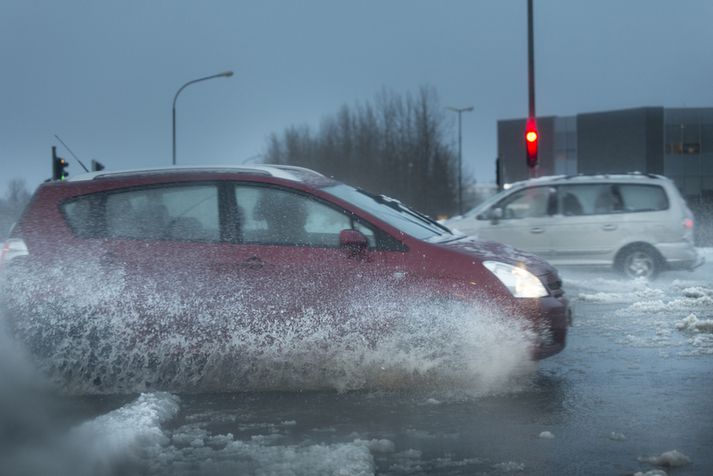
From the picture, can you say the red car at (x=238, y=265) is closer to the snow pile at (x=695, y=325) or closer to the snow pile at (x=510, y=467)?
the snow pile at (x=510, y=467)

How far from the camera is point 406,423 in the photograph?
18.1 feet

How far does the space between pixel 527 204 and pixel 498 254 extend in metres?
9.24

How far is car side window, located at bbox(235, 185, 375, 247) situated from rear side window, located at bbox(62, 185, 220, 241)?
0.75 feet

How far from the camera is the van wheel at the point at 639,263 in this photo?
14938 mm

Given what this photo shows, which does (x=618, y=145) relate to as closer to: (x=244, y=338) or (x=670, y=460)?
(x=244, y=338)

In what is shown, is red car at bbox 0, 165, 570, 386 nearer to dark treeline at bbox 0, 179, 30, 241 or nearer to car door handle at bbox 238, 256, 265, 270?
car door handle at bbox 238, 256, 265, 270

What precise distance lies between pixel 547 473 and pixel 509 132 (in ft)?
212

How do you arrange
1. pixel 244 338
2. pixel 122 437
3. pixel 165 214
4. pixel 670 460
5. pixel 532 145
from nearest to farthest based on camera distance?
pixel 670 460 → pixel 122 437 → pixel 244 338 → pixel 165 214 → pixel 532 145

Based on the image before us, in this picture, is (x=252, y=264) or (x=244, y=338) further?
(x=252, y=264)

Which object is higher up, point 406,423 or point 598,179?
point 598,179

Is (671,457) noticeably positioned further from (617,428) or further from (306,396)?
(306,396)

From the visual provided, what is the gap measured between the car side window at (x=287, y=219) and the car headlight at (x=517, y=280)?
88 cm

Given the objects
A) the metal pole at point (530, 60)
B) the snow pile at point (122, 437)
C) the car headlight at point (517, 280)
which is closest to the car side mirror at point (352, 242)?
the car headlight at point (517, 280)

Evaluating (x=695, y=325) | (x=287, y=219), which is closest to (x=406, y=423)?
(x=287, y=219)
